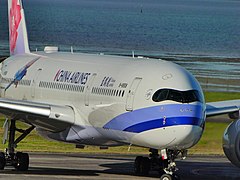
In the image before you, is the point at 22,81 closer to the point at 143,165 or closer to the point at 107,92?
the point at 143,165

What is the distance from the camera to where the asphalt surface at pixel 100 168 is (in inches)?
1497

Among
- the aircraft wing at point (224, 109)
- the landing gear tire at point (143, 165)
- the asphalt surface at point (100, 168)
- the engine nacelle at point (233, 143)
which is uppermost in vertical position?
the aircraft wing at point (224, 109)

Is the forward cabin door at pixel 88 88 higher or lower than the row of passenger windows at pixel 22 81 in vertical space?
higher

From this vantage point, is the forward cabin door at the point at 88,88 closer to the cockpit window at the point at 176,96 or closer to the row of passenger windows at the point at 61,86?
the row of passenger windows at the point at 61,86

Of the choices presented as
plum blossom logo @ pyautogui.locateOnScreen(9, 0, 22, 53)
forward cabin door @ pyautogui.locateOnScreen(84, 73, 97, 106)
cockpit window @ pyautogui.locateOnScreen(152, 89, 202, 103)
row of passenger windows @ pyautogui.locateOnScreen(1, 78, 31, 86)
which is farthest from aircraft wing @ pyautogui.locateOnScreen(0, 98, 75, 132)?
plum blossom logo @ pyautogui.locateOnScreen(9, 0, 22, 53)

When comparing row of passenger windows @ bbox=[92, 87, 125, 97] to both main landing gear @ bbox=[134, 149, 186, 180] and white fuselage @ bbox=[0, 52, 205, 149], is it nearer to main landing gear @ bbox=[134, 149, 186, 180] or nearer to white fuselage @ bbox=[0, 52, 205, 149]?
white fuselage @ bbox=[0, 52, 205, 149]

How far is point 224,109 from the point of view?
3938 cm

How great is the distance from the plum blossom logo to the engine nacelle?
13.0 meters

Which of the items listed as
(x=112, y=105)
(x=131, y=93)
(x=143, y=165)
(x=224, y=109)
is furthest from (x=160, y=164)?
(x=131, y=93)

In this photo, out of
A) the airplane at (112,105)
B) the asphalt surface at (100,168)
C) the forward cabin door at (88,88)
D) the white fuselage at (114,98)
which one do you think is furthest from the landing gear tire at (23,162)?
the forward cabin door at (88,88)

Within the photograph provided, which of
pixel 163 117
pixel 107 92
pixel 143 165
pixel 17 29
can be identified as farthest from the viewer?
pixel 17 29

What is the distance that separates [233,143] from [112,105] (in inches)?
184

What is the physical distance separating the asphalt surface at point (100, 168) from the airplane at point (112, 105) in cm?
111

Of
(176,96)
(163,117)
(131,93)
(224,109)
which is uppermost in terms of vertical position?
(176,96)
